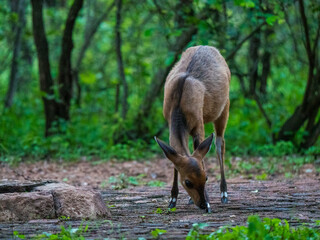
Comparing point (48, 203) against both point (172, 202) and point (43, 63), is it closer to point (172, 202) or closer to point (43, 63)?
point (172, 202)

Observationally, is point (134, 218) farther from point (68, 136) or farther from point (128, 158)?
point (68, 136)

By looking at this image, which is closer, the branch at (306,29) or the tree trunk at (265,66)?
the branch at (306,29)

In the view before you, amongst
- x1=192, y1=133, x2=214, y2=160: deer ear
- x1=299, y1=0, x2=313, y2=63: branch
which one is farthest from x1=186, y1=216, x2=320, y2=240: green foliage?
x1=299, y1=0, x2=313, y2=63: branch

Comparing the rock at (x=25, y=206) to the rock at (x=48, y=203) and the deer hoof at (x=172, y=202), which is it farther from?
the deer hoof at (x=172, y=202)

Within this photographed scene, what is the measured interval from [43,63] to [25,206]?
773cm

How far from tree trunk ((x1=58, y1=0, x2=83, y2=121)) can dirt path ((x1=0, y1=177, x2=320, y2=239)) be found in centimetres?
555

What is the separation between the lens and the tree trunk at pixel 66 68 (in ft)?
40.8

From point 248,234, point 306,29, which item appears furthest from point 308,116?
point 248,234

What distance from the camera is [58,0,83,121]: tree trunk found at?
1245cm

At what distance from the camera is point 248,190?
295 inches

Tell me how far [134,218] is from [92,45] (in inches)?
616

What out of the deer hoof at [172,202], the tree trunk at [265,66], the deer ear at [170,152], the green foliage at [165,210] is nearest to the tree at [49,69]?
the tree trunk at [265,66]

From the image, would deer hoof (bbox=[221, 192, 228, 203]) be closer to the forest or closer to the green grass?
the forest

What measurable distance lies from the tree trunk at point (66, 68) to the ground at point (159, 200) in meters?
2.53
